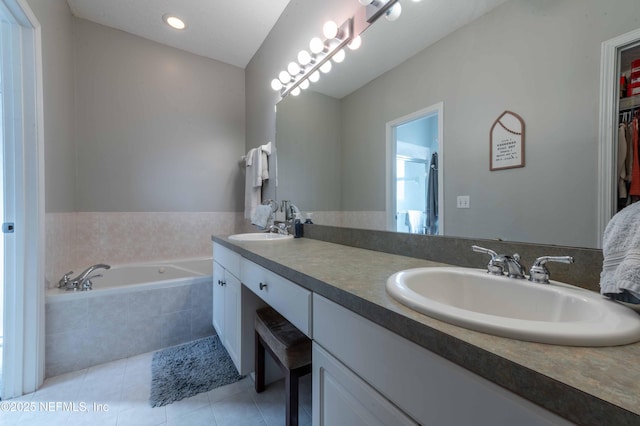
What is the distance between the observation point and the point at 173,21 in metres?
2.18

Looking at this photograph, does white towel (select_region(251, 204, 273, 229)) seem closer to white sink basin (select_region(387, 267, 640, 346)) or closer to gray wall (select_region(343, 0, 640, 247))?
gray wall (select_region(343, 0, 640, 247))

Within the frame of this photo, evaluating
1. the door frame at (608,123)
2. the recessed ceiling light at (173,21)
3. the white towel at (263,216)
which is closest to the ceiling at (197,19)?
the recessed ceiling light at (173,21)

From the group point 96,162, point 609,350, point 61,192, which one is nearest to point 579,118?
point 609,350

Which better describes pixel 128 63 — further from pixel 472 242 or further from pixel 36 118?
pixel 472 242

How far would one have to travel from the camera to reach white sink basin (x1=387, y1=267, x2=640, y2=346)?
0.39 metres

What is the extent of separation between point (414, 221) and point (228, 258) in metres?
1.06

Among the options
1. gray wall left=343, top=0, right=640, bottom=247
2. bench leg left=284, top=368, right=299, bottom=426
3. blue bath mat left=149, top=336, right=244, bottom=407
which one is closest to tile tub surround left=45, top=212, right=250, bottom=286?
blue bath mat left=149, top=336, right=244, bottom=407

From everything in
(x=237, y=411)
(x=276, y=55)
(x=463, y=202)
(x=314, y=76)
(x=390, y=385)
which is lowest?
(x=237, y=411)

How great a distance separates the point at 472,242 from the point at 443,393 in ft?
1.91

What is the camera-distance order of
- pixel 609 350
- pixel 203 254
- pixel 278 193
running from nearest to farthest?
1. pixel 609 350
2. pixel 278 193
3. pixel 203 254

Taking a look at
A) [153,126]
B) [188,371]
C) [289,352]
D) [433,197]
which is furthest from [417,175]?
[153,126]

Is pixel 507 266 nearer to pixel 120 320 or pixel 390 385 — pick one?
pixel 390 385

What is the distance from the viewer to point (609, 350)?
37 cm

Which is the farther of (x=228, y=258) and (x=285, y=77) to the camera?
(x=285, y=77)
